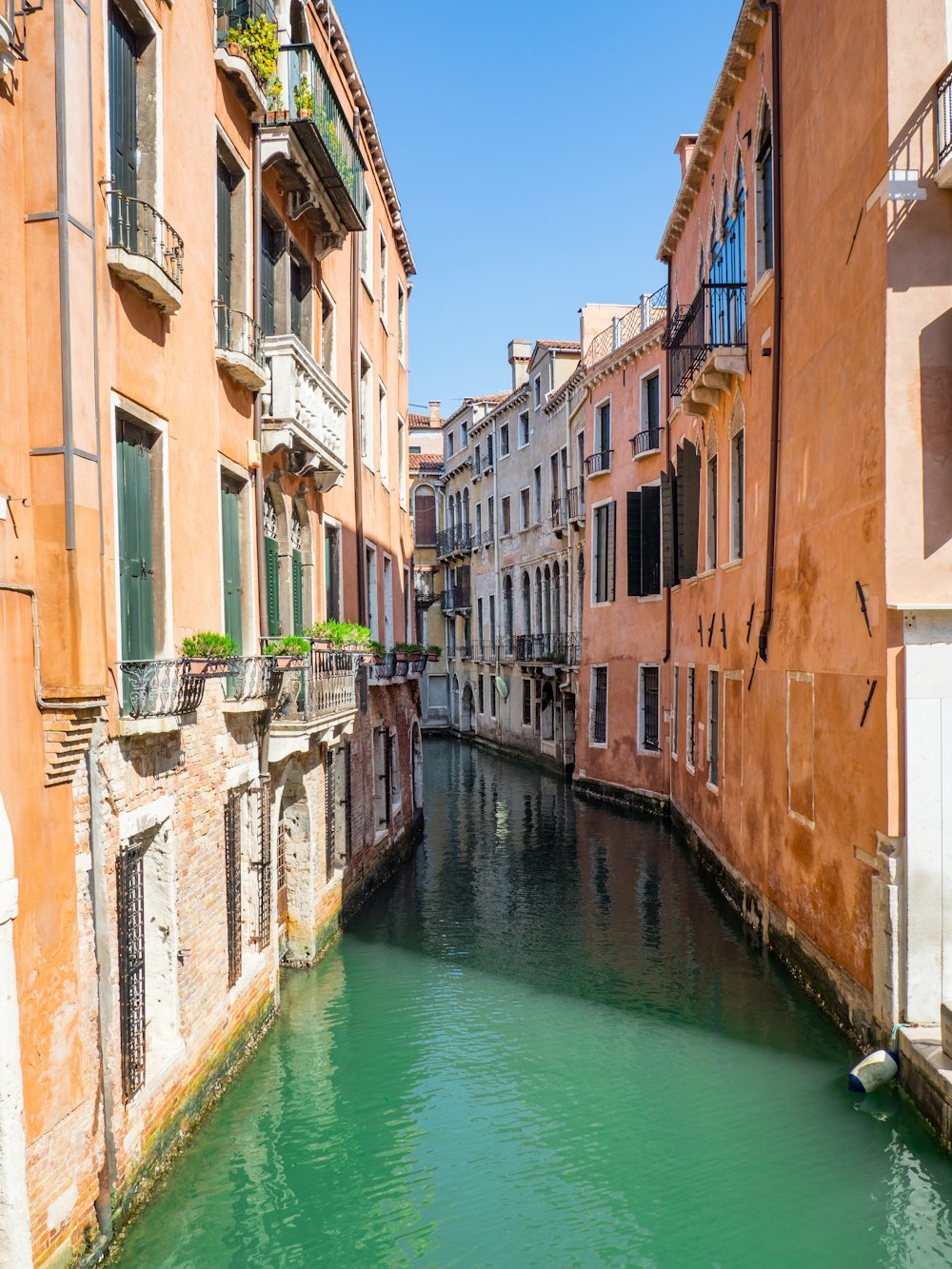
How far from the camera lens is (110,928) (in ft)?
20.0

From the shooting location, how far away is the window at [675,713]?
20.3 meters

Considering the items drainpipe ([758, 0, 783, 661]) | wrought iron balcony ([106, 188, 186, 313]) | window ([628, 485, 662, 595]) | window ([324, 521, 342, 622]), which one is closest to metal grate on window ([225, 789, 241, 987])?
wrought iron balcony ([106, 188, 186, 313])

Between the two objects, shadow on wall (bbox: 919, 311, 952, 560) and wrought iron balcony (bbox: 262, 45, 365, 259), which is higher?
wrought iron balcony (bbox: 262, 45, 365, 259)

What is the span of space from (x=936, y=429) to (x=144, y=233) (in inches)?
226

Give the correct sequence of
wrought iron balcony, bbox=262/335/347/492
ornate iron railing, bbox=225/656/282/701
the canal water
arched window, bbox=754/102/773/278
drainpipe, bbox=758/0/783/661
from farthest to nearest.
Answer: arched window, bbox=754/102/773/278
drainpipe, bbox=758/0/783/661
wrought iron balcony, bbox=262/335/347/492
ornate iron railing, bbox=225/656/282/701
the canal water

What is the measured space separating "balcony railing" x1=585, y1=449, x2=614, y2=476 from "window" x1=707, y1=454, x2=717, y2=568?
7124 millimetres

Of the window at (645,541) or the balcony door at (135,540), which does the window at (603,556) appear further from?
the balcony door at (135,540)

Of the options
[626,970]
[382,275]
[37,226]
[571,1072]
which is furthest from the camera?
[382,275]

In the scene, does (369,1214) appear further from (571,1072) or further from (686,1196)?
(571,1072)

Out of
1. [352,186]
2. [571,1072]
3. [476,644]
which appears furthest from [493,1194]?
[476,644]

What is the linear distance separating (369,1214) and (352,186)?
36.8 feet

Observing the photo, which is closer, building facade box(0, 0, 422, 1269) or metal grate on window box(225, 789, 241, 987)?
building facade box(0, 0, 422, 1269)

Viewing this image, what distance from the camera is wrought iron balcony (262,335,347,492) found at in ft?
33.1

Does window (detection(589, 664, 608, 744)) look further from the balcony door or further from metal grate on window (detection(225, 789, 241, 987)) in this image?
the balcony door
